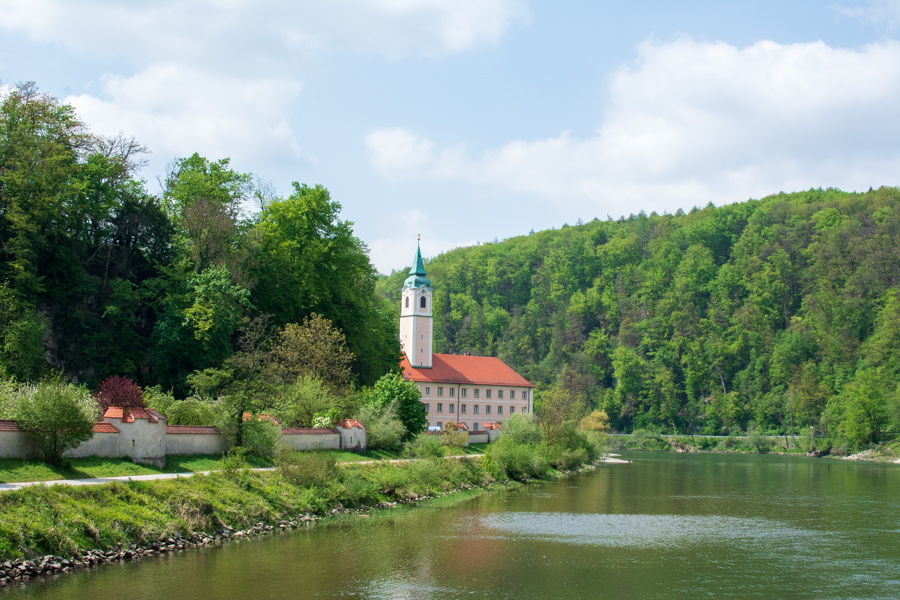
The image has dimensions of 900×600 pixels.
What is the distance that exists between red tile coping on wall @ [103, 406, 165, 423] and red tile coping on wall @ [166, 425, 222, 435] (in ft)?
5.59

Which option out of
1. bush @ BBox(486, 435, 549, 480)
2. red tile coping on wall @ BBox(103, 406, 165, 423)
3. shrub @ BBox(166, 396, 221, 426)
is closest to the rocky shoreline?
red tile coping on wall @ BBox(103, 406, 165, 423)

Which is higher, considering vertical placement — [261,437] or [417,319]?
[417,319]

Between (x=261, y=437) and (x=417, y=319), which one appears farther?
(x=417, y=319)

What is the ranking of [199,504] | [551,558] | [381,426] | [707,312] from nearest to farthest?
[551,558] → [199,504] → [381,426] → [707,312]

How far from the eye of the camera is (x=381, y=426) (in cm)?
4359

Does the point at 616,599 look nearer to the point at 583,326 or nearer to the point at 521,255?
the point at 583,326

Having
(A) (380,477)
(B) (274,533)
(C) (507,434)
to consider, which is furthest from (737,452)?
(B) (274,533)


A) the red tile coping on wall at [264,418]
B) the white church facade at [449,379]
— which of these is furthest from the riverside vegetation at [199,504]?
the white church facade at [449,379]

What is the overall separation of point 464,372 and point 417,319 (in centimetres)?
758

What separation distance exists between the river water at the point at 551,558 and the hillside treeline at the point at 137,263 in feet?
47.9

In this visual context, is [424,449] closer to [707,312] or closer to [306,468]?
[306,468]

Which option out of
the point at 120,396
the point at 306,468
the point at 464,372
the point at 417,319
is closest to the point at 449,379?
the point at 464,372

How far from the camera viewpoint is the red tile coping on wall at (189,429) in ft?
104

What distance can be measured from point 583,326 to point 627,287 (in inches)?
452
